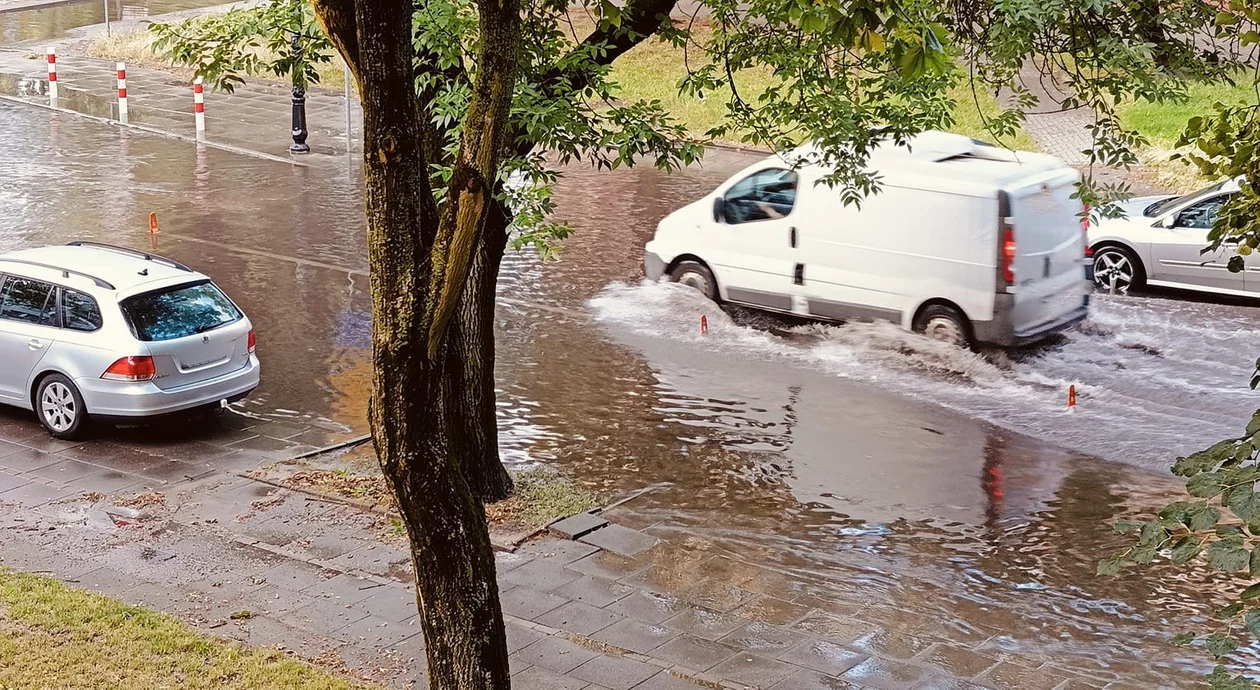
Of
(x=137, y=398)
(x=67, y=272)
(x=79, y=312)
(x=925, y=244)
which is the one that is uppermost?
(x=925, y=244)

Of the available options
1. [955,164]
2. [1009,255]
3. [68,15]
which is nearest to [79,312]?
[955,164]

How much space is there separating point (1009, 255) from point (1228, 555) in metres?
11.0

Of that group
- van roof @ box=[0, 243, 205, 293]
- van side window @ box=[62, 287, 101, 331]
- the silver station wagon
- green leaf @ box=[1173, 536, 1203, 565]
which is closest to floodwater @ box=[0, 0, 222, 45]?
van roof @ box=[0, 243, 205, 293]

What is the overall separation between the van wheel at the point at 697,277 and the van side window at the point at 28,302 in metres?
7.09

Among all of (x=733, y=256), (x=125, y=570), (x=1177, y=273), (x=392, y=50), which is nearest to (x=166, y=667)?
(x=125, y=570)

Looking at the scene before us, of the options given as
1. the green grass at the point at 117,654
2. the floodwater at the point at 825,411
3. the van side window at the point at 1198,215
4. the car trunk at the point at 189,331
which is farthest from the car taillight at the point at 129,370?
the van side window at the point at 1198,215

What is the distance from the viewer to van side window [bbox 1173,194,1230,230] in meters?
16.8

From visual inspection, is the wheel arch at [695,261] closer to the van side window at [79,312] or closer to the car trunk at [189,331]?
the car trunk at [189,331]

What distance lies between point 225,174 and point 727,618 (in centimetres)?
1636

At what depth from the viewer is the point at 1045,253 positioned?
45.8ft

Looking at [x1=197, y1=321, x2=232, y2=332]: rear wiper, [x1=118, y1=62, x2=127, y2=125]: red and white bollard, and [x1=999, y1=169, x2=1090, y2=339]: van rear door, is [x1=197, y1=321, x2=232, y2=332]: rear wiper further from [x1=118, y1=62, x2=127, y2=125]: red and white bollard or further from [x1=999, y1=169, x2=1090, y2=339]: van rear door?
[x1=118, y1=62, x2=127, y2=125]: red and white bollard

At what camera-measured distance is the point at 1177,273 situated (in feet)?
55.2

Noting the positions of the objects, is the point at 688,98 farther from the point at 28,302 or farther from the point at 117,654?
the point at 117,654

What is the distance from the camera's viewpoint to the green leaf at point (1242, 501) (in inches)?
118
